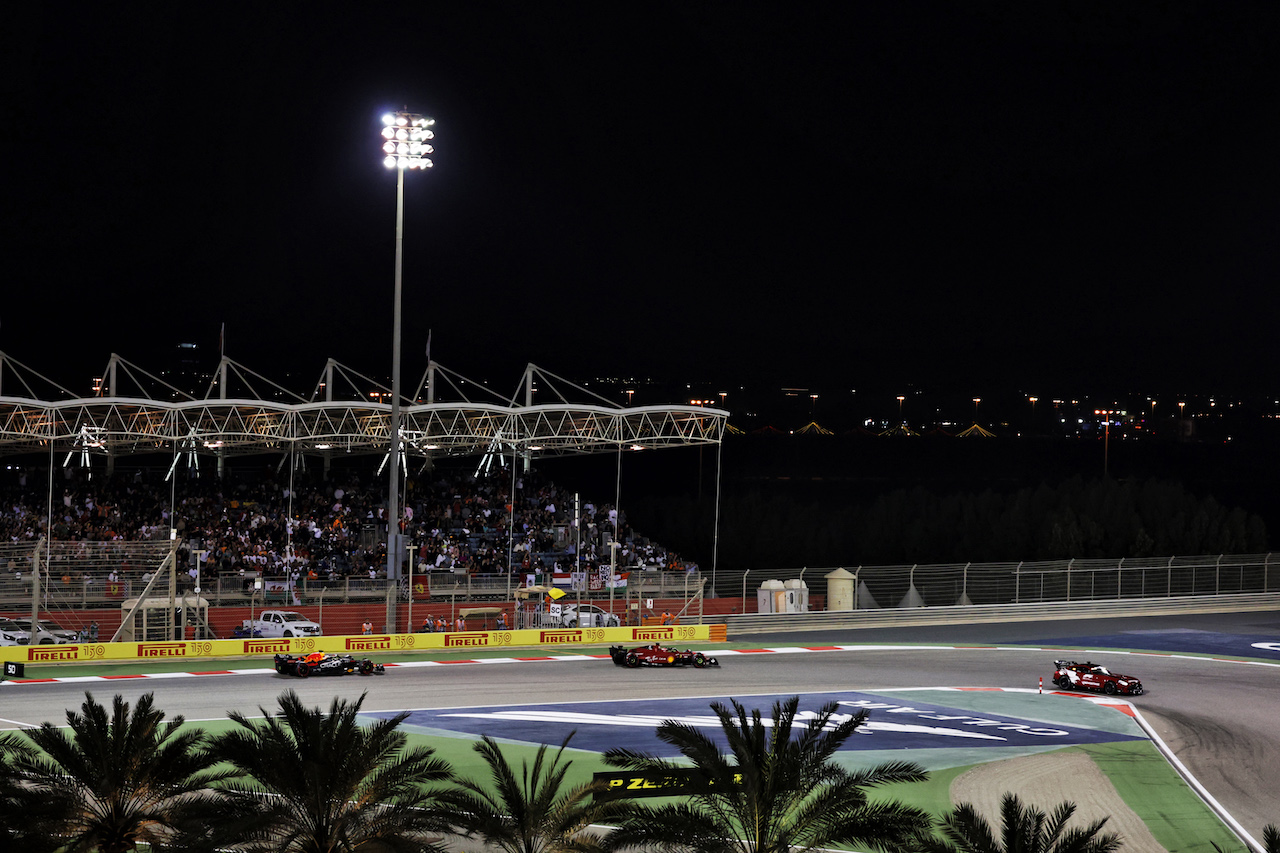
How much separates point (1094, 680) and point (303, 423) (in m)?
28.9

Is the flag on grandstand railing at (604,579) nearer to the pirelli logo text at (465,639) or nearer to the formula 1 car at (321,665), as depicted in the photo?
the pirelli logo text at (465,639)

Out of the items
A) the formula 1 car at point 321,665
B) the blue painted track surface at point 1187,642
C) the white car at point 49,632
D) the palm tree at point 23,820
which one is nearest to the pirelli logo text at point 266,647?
the formula 1 car at point 321,665

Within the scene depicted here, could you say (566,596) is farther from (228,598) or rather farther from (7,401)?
(7,401)

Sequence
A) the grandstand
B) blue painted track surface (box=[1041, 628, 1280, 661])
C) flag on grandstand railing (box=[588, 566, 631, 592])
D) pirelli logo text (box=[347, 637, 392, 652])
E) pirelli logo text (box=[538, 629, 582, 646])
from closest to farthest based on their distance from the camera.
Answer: pirelli logo text (box=[347, 637, 392, 652]), pirelli logo text (box=[538, 629, 582, 646]), the grandstand, blue painted track surface (box=[1041, 628, 1280, 661]), flag on grandstand railing (box=[588, 566, 631, 592])

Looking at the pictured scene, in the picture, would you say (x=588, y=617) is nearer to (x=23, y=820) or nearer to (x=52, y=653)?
(x=52, y=653)

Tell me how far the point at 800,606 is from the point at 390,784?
36129mm

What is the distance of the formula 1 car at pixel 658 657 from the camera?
110ft

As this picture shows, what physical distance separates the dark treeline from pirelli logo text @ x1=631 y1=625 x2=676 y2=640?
31.7 m

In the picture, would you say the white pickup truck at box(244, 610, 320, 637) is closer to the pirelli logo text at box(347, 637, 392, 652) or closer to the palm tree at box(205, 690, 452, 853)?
the pirelli logo text at box(347, 637, 392, 652)

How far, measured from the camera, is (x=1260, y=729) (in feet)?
87.2

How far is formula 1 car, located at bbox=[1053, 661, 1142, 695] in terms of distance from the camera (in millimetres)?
30578

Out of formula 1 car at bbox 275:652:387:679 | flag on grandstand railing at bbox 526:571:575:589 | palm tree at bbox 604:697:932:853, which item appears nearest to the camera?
palm tree at bbox 604:697:932:853

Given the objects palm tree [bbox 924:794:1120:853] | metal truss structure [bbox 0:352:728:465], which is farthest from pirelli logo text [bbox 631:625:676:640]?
palm tree [bbox 924:794:1120:853]

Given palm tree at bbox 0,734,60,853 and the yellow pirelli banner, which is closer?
palm tree at bbox 0,734,60,853
